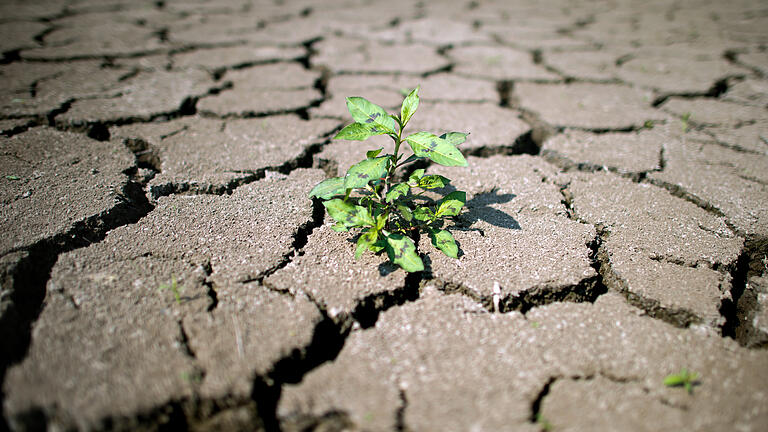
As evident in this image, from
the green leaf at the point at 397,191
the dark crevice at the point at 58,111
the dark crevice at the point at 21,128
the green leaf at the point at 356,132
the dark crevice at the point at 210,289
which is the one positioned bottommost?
the dark crevice at the point at 210,289

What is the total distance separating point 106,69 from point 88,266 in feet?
6.71

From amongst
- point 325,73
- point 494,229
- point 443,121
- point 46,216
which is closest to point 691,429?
point 494,229

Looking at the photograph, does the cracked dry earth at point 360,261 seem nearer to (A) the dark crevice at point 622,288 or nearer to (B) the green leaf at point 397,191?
(A) the dark crevice at point 622,288

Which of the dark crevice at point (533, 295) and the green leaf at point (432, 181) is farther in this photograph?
the green leaf at point (432, 181)

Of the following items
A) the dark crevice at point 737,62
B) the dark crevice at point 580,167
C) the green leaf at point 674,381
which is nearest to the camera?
the green leaf at point 674,381

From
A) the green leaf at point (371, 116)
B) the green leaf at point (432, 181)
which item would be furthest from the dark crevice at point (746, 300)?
the green leaf at point (371, 116)

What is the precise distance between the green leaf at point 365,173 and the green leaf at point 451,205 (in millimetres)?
234

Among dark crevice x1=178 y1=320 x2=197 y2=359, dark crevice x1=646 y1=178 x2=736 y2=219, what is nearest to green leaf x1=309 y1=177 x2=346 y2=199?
dark crevice x1=178 y1=320 x2=197 y2=359

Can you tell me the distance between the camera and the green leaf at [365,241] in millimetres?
1134

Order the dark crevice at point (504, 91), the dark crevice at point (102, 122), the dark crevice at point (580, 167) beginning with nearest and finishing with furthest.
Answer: the dark crevice at point (580, 167)
the dark crevice at point (102, 122)
the dark crevice at point (504, 91)

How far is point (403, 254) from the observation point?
1.12 m

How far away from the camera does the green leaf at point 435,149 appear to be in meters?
1.11

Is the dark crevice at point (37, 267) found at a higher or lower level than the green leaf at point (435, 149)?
lower

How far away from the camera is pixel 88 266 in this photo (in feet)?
3.74
